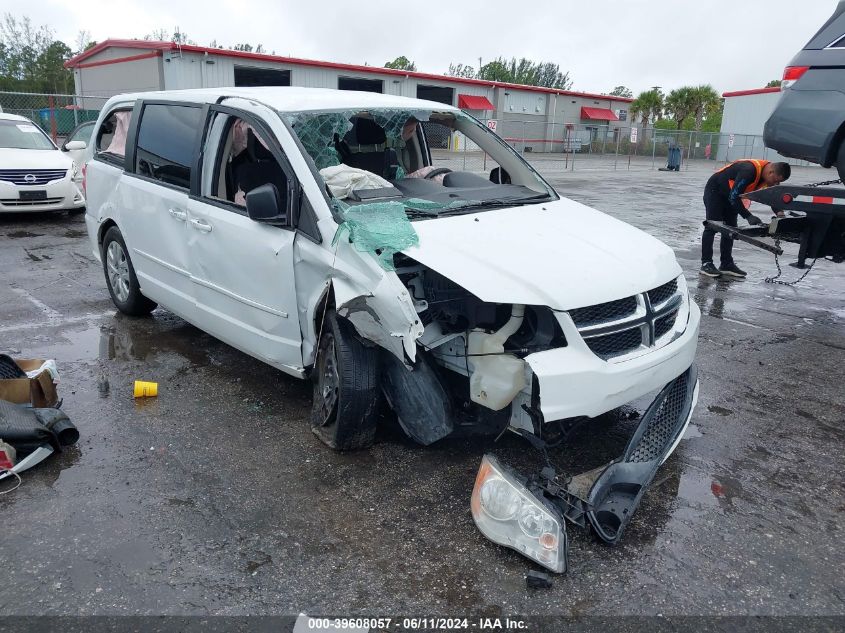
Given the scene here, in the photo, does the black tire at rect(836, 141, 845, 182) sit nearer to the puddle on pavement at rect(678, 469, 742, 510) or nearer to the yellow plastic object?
the puddle on pavement at rect(678, 469, 742, 510)

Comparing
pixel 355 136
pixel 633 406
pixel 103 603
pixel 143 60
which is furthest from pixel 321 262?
pixel 143 60

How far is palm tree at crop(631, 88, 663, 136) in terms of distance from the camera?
49.2 metres

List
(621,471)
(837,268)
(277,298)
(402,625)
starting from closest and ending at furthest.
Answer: (402,625), (621,471), (277,298), (837,268)

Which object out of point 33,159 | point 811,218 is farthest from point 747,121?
point 33,159

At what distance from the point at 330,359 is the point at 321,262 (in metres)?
0.54

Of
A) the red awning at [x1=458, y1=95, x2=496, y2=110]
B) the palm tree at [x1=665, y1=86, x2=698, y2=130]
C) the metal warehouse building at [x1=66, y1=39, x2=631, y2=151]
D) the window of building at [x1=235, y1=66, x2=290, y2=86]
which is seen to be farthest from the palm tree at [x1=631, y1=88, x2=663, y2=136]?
the window of building at [x1=235, y1=66, x2=290, y2=86]

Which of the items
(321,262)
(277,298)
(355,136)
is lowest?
(277,298)

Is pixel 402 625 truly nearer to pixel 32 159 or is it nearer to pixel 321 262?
pixel 321 262

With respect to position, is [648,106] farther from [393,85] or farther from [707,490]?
[707,490]

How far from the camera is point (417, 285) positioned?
3672 mm

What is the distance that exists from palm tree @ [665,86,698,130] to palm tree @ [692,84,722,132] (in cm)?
20

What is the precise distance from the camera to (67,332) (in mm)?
5855

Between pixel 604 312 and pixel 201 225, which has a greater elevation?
pixel 201 225

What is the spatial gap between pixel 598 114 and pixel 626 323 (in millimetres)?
49946
